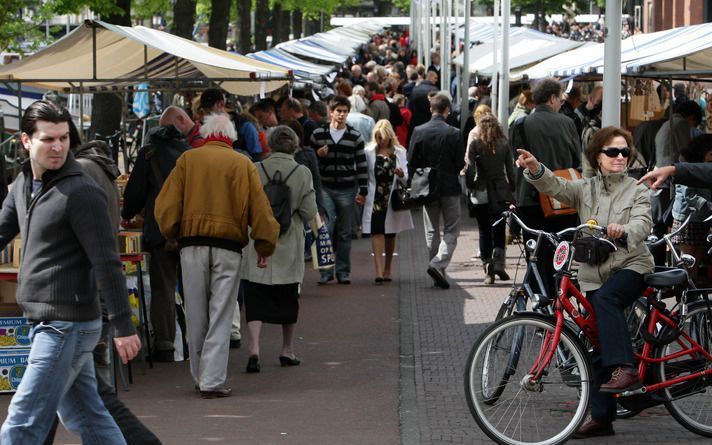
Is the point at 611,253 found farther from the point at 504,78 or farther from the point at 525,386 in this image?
the point at 504,78

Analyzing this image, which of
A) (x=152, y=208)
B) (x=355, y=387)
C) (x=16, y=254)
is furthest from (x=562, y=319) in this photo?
(x=16, y=254)

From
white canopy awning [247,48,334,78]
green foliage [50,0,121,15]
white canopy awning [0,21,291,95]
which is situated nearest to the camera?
white canopy awning [0,21,291,95]

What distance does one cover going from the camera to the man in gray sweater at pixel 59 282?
16.3 ft

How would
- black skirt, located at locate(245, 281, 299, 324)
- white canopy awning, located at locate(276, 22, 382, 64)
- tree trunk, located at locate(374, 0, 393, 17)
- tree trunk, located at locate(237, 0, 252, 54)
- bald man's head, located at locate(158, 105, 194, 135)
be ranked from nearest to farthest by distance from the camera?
black skirt, located at locate(245, 281, 299, 324) < bald man's head, located at locate(158, 105, 194, 135) < white canopy awning, located at locate(276, 22, 382, 64) < tree trunk, located at locate(237, 0, 252, 54) < tree trunk, located at locate(374, 0, 393, 17)

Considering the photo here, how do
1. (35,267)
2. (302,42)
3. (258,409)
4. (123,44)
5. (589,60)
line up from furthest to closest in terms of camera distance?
(302,42)
(589,60)
(123,44)
(258,409)
(35,267)

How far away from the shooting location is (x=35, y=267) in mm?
5020

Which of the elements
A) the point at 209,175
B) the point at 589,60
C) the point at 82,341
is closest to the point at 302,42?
the point at 589,60

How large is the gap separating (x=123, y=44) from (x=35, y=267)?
8729 millimetres

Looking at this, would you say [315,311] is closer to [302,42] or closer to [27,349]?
[27,349]

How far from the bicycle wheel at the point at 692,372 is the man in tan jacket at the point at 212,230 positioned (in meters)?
2.64

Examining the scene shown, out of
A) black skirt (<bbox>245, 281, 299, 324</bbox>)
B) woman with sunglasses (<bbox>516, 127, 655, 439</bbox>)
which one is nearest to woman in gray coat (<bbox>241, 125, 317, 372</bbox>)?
black skirt (<bbox>245, 281, 299, 324</bbox>)

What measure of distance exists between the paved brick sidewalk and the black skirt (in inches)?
35.4

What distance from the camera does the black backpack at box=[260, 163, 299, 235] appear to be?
9.23m

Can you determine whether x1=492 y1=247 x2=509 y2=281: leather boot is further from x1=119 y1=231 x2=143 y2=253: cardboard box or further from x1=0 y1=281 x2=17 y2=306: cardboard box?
x1=0 y1=281 x2=17 y2=306: cardboard box
